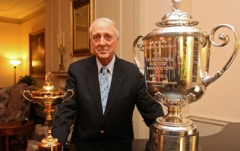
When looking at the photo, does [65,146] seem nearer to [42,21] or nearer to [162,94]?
[162,94]

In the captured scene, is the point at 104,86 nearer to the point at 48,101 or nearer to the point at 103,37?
the point at 103,37

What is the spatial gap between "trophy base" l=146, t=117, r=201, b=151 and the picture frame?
2.27 meters

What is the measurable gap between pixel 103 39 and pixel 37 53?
15.3 ft

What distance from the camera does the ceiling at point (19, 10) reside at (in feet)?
16.4

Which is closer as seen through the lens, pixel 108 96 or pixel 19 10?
pixel 108 96

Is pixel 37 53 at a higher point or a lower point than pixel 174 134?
higher

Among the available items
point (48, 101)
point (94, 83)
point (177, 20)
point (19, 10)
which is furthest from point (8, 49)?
point (177, 20)

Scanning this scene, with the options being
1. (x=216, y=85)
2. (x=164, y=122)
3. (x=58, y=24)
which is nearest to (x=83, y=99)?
(x=164, y=122)

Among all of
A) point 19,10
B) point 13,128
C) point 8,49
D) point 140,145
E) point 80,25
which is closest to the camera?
point 140,145

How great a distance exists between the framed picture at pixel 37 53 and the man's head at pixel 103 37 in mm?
4219

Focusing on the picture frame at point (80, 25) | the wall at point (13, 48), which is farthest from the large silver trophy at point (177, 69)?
the wall at point (13, 48)

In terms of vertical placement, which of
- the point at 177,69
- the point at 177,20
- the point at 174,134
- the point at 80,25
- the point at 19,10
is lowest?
the point at 174,134

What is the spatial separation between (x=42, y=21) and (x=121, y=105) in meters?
4.60

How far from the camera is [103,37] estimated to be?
1269 millimetres
